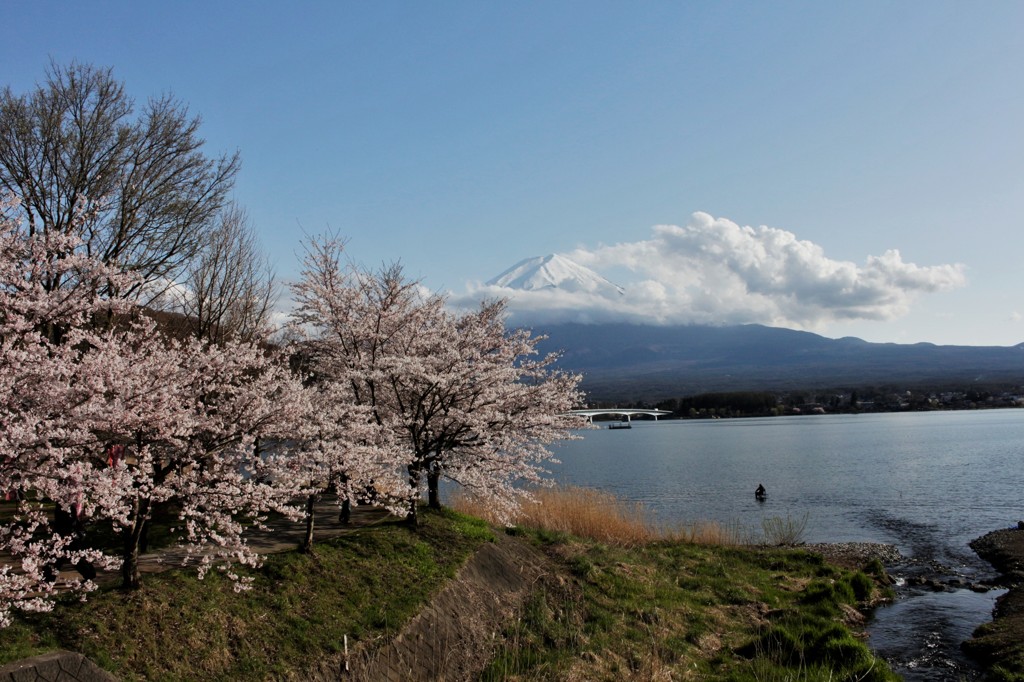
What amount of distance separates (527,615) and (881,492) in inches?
1491

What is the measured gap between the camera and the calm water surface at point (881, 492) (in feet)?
60.3

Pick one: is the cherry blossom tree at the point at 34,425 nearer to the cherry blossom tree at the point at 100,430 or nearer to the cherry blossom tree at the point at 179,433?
the cherry blossom tree at the point at 100,430

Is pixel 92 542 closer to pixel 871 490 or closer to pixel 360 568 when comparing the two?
pixel 360 568

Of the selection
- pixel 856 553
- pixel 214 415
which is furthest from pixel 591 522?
pixel 214 415

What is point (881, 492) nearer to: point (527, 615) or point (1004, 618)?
point (1004, 618)

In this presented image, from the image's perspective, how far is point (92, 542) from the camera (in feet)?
41.2

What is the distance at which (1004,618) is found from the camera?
17891 millimetres

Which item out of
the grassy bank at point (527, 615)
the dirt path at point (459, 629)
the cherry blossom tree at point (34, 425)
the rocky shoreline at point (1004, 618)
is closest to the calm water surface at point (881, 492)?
the rocky shoreline at point (1004, 618)

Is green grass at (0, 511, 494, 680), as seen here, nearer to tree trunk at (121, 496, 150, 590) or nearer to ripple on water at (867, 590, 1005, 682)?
tree trunk at (121, 496, 150, 590)

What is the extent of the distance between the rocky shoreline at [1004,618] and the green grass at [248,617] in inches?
463

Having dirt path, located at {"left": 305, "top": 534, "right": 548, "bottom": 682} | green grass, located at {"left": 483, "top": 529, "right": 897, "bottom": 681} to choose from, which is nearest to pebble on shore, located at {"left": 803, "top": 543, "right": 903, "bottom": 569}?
green grass, located at {"left": 483, "top": 529, "right": 897, "bottom": 681}

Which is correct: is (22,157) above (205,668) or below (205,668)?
above

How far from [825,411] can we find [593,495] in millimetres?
147428

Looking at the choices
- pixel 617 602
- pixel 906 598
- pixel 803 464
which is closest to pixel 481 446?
pixel 617 602
